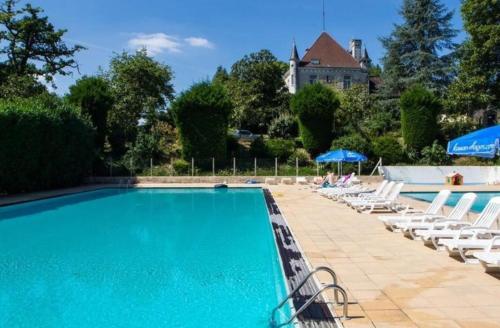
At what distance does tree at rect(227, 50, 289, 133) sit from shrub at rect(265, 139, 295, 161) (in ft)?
32.0

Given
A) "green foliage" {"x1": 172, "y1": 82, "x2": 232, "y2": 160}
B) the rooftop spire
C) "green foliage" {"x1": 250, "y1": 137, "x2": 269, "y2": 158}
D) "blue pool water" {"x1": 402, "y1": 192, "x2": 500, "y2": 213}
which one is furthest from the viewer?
the rooftop spire

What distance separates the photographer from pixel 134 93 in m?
33.4

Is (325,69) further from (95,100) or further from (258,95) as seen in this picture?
(95,100)

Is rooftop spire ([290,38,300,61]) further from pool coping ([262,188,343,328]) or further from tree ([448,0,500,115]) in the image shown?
pool coping ([262,188,343,328])

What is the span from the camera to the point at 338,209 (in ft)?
44.8

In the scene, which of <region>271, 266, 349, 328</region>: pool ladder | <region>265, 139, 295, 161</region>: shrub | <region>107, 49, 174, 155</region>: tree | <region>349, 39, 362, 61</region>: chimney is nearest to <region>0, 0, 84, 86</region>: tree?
<region>107, 49, 174, 155</region>: tree

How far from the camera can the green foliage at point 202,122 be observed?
2781cm

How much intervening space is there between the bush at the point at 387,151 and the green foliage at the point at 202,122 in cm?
1008

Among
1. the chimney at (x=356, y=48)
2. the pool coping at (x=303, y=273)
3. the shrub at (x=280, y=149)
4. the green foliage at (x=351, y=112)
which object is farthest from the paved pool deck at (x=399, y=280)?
the chimney at (x=356, y=48)

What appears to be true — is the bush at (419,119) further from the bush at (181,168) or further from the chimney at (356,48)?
the chimney at (356,48)

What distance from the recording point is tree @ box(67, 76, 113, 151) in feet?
91.5

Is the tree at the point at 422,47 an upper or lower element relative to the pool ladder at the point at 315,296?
upper

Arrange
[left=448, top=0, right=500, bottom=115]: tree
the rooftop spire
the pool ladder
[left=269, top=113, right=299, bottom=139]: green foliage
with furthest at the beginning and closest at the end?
1. the rooftop spire
2. [left=269, top=113, right=299, bottom=139]: green foliage
3. [left=448, top=0, right=500, bottom=115]: tree
4. the pool ladder

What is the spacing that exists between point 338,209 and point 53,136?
15.1m
